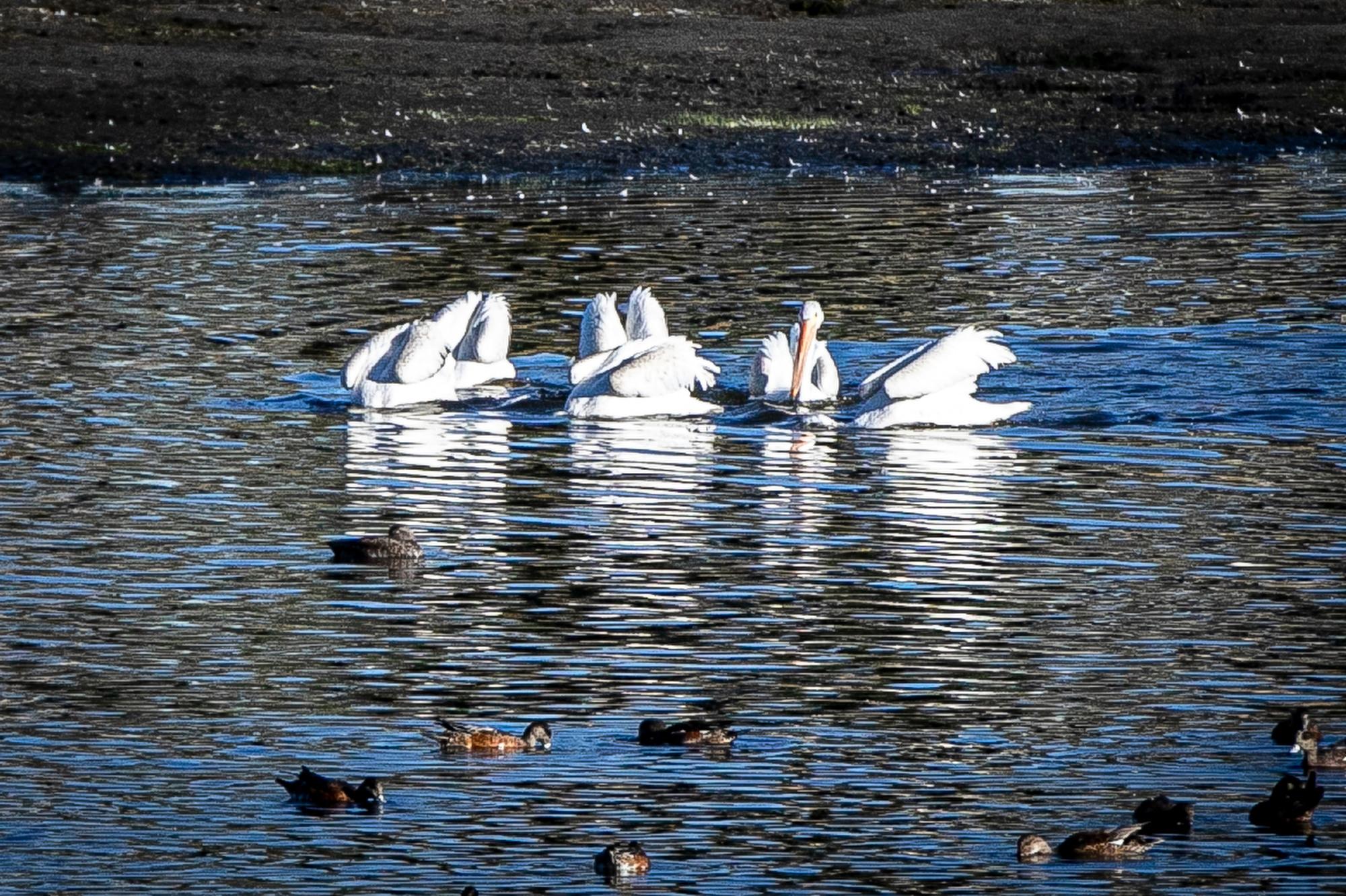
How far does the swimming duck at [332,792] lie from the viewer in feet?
20.2

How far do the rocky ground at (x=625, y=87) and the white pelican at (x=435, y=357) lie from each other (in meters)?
11.5

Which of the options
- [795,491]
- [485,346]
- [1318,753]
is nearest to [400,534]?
[795,491]

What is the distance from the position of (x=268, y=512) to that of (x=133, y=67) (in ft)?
59.9

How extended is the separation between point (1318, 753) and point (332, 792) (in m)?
2.66

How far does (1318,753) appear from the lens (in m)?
6.37

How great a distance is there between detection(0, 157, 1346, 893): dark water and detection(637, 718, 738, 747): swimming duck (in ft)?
0.16

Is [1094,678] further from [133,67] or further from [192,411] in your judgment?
[133,67]

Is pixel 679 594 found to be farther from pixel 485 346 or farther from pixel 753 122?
pixel 753 122

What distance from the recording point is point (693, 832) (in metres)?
6.03

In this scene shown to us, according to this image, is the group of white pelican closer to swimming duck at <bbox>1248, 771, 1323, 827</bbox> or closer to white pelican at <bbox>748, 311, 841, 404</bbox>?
white pelican at <bbox>748, 311, 841, 404</bbox>

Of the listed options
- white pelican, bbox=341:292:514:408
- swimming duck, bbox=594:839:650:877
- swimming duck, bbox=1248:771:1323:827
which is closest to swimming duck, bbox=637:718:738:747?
swimming duck, bbox=594:839:650:877

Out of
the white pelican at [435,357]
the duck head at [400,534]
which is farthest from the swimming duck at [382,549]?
the white pelican at [435,357]

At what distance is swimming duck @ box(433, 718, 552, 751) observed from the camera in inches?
260

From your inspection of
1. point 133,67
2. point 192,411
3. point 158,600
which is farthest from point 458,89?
point 158,600
